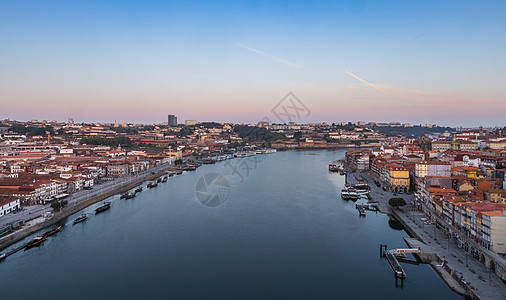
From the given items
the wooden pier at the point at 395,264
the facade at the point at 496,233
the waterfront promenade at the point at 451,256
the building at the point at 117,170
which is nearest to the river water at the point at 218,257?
the wooden pier at the point at 395,264

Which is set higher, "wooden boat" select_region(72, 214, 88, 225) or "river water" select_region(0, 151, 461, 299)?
"wooden boat" select_region(72, 214, 88, 225)

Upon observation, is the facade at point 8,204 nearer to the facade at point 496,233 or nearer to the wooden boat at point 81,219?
the wooden boat at point 81,219

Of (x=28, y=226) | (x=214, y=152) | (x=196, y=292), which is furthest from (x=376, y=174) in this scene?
(x=214, y=152)

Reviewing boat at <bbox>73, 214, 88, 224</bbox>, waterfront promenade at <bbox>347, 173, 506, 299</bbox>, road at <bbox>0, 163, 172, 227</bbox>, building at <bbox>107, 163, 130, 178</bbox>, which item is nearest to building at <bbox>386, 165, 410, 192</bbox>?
waterfront promenade at <bbox>347, 173, 506, 299</bbox>

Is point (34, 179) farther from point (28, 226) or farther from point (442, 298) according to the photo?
point (442, 298)

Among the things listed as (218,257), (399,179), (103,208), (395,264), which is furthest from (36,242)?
(399,179)

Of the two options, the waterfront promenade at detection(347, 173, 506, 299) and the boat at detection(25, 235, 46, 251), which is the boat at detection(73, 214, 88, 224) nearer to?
the boat at detection(25, 235, 46, 251)
